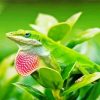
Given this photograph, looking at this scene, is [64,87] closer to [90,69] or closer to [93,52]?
[90,69]

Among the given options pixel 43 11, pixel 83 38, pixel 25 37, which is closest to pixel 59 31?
pixel 83 38

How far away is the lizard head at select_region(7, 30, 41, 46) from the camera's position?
36.0 inches

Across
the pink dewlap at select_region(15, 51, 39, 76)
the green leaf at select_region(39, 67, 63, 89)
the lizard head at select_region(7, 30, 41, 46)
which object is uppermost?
the lizard head at select_region(7, 30, 41, 46)

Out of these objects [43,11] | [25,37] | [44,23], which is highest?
[25,37]

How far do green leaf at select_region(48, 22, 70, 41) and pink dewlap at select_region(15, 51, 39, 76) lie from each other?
19 cm

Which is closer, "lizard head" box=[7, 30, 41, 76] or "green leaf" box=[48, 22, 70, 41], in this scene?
"lizard head" box=[7, 30, 41, 76]

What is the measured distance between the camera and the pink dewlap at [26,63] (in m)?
0.89

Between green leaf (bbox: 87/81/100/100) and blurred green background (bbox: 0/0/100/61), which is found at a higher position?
green leaf (bbox: 87/81/100/100)

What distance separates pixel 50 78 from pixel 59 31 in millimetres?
181

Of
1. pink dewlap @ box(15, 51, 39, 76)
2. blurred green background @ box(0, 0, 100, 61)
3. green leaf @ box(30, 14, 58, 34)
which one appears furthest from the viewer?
blurred green background @ box(0, 0, 100, 61)

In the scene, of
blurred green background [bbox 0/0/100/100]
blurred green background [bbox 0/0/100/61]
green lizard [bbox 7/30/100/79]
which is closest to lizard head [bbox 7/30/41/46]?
green lizard [bbox 7/30/100/79]

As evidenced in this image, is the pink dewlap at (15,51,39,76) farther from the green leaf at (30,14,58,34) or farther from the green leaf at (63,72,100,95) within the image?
the green leaf at (30,14,58,34)

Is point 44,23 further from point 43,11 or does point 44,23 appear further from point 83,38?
point 43,11

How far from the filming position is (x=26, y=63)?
0.90 m
